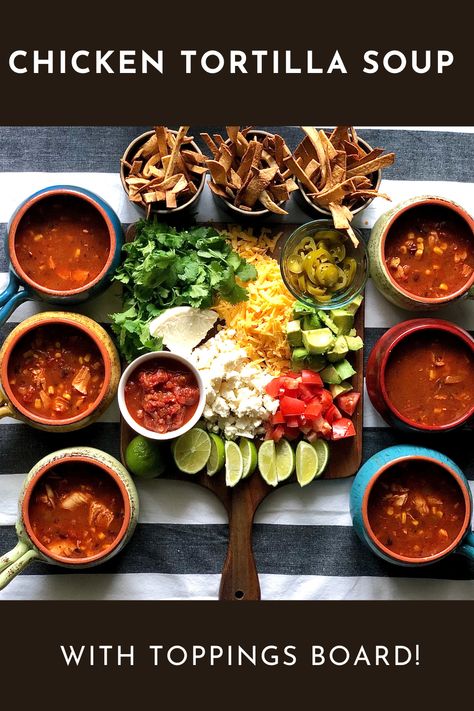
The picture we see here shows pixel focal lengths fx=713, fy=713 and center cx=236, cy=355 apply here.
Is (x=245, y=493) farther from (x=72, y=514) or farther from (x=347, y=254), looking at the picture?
(x=347, y=254)

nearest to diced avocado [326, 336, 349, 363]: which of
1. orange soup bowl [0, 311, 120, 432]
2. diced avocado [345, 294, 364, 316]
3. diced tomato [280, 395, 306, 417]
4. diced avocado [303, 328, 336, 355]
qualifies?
diced avocado [303, 328, 336, 355]

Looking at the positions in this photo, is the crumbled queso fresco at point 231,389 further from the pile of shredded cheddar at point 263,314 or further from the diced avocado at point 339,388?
the diced avocado at point 339,388

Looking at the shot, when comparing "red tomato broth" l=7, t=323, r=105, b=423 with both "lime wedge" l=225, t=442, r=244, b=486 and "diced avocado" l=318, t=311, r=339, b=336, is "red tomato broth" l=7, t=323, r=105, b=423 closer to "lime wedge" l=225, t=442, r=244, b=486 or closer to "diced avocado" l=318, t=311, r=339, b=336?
"lime wedge" l=225, t=442, r=244, b=486

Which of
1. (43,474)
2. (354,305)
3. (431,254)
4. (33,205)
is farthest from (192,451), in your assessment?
(431,254)

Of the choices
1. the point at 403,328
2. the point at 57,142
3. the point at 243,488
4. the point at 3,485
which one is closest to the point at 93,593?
the point at 3,485

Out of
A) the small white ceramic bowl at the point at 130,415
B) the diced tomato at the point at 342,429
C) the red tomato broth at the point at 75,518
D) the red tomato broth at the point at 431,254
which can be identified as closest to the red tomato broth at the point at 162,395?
the small white ceramic bowl at the point at 130,415

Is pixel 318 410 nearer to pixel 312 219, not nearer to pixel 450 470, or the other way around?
pixel 450 470
